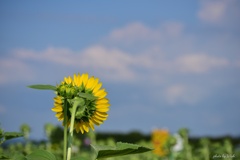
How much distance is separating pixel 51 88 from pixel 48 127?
475cm

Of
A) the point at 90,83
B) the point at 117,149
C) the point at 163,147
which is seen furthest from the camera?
the point at 163,147

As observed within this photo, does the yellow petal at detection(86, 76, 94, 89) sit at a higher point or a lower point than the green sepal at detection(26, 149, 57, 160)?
higher

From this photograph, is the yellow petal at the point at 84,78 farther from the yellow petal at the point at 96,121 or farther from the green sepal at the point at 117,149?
the green sepal at the point at 117,149

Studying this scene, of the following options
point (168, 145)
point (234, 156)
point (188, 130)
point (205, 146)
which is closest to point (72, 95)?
point (234, 156)

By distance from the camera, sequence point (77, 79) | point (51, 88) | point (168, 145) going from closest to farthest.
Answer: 1. point (51, 88)
2. point (77, 79)
3. point (168, 145)

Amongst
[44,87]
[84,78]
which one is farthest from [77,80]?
[44,87]

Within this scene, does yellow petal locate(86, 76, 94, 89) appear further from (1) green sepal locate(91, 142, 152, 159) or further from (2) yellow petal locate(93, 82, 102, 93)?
(1) green sepal locate(91, 142, 152, 159)

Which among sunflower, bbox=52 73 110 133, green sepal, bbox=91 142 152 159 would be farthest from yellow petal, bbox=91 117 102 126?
green sepal, bbox=91 142 152 159

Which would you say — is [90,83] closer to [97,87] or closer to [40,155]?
[97,87]

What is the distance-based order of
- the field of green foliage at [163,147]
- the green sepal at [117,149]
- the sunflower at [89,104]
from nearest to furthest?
the green sepal at [117,149] < the sunflower at [89,104] < the field of green foliage at [163,147]

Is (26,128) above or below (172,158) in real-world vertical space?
above

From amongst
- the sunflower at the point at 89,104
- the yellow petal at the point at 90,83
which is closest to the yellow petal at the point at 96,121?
the sunflower at the point at 89,104

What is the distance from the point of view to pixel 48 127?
5.99 meters

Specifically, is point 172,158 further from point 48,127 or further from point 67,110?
point 67,110
